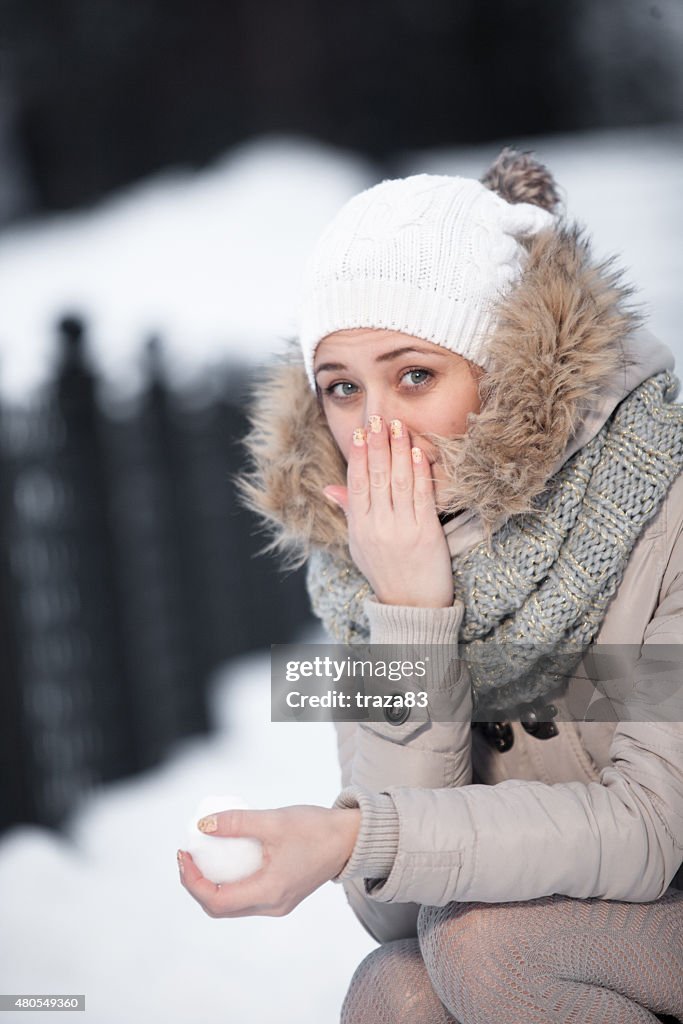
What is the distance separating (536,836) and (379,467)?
0.40 meters

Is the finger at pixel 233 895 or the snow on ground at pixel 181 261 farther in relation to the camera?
the snow on ground at pixel 181 261

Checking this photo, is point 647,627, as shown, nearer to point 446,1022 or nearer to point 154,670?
point 446,1022

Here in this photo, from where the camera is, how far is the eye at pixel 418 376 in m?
1.11

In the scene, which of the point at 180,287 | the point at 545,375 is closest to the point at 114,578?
the point at 180,287

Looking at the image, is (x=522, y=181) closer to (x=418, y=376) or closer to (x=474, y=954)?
(x=418, y=376)

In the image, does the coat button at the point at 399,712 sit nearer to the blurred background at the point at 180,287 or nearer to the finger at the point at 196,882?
the finger at the point at 196,882

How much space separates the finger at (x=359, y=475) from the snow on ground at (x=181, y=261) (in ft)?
4.52

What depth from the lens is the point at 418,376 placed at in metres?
1.11

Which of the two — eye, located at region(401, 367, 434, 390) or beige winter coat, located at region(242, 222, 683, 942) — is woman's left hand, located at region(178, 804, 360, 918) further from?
eye, located at region(401, 367, 434, 390)

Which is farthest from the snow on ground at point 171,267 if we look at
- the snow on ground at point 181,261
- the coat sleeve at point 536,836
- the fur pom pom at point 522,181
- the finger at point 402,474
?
the coat sleeve at point 536,836

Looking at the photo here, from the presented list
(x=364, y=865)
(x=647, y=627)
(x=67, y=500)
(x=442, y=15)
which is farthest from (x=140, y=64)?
(x=364, y=865)

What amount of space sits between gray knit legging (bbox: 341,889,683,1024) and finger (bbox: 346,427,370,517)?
410 mm

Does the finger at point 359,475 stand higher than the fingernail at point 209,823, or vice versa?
the finger at point 359,475

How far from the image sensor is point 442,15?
7.34ft
